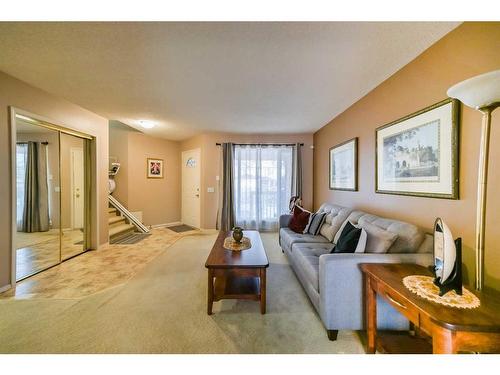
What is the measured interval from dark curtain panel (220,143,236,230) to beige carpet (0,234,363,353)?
238 cm

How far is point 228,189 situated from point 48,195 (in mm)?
3054

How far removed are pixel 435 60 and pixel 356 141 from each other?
4.26 feet

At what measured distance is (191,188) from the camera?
17.8ft

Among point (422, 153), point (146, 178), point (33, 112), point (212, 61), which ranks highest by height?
point (212, 61)

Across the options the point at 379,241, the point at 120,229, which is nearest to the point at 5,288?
the point at 120,229

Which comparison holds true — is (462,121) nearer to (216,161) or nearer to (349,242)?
(349,242)

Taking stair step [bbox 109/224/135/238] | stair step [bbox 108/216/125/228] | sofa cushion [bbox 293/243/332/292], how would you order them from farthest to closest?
stair step [bbox 108/216/125/228] → stair step [bbox 109/224/135/238] → sofa cushion [bbox 293/243/332/292]

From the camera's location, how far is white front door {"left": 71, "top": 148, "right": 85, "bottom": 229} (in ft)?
11.0

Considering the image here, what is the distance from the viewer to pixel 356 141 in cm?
288

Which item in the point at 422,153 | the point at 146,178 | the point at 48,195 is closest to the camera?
the point at 422,153

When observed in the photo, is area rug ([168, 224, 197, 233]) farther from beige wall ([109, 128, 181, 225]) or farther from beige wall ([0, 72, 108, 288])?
beige wall ([0, 72, 108, 288])

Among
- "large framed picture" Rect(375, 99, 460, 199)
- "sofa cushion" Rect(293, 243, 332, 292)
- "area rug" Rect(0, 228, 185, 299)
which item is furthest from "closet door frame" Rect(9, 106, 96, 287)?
"large framed picture" Rect(375, 99, 460, 199)

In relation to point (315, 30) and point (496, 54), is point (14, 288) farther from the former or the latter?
point (496, 54)
